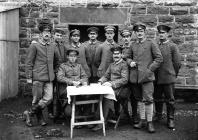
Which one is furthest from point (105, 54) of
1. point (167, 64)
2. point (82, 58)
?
point (167, 64)

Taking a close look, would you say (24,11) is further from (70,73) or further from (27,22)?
(70,73)

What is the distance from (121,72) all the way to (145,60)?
517mm

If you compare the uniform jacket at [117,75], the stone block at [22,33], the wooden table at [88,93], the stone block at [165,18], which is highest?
the stone block at [165,18]

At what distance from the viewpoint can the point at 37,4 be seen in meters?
8.99

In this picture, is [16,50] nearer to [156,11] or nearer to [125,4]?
[125,4]

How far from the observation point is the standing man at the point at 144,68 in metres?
6.03

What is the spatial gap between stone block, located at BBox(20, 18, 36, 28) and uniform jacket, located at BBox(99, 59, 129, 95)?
3554 mm

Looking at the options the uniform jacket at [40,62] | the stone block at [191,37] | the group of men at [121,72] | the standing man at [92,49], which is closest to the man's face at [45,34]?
the group of men at [121,72]

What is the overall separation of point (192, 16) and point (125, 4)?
1.84m

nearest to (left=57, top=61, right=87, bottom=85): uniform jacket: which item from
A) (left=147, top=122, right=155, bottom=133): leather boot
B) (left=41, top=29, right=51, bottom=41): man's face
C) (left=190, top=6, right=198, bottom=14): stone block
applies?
(left=41, top=29, right=51, bottom=41): man's face

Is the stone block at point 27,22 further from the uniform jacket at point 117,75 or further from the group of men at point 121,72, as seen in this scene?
the uniform jacket at point 117,75

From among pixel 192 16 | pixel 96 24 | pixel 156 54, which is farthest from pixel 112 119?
pixel 192 16

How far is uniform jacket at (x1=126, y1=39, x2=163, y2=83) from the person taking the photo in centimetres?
603

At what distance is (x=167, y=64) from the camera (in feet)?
20.7
